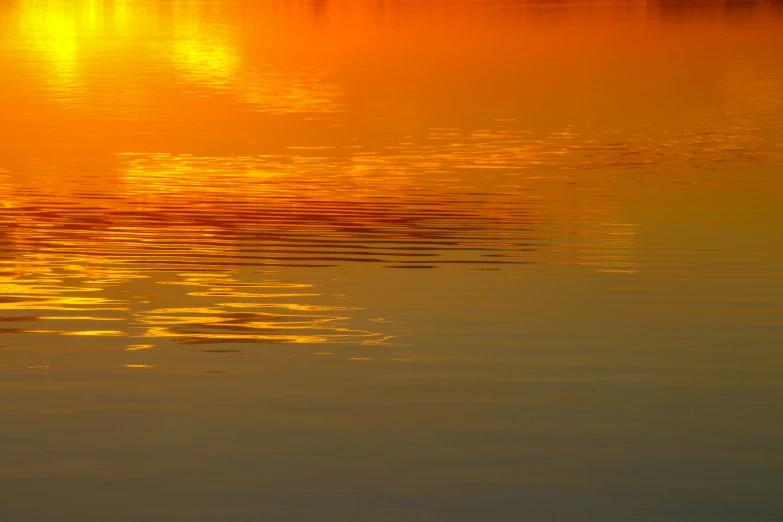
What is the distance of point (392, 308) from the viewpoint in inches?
341

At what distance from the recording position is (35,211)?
40.1 feet

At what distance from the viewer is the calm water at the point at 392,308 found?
5.88 metres

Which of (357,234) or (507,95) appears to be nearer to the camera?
(357,234)

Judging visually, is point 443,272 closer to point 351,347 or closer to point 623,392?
point 351,347

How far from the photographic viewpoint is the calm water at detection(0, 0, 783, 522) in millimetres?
5879

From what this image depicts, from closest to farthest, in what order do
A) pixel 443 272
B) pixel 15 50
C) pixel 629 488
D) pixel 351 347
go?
pixel 629 488 < pixel 351 347 < pixel 443 272 < pixel 15 50

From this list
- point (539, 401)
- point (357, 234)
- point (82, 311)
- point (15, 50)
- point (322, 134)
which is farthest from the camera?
point (15, 50)

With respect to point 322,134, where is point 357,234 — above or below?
below

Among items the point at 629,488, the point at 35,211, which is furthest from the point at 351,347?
the point at 35,211

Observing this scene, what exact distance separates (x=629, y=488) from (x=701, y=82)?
17.8m

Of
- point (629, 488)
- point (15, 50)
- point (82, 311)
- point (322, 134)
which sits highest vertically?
point (15, 50)

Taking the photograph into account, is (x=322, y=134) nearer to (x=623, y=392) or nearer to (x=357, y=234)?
(x=357, y=234)

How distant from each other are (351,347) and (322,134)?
30.3ft

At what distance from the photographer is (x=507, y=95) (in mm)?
20656
